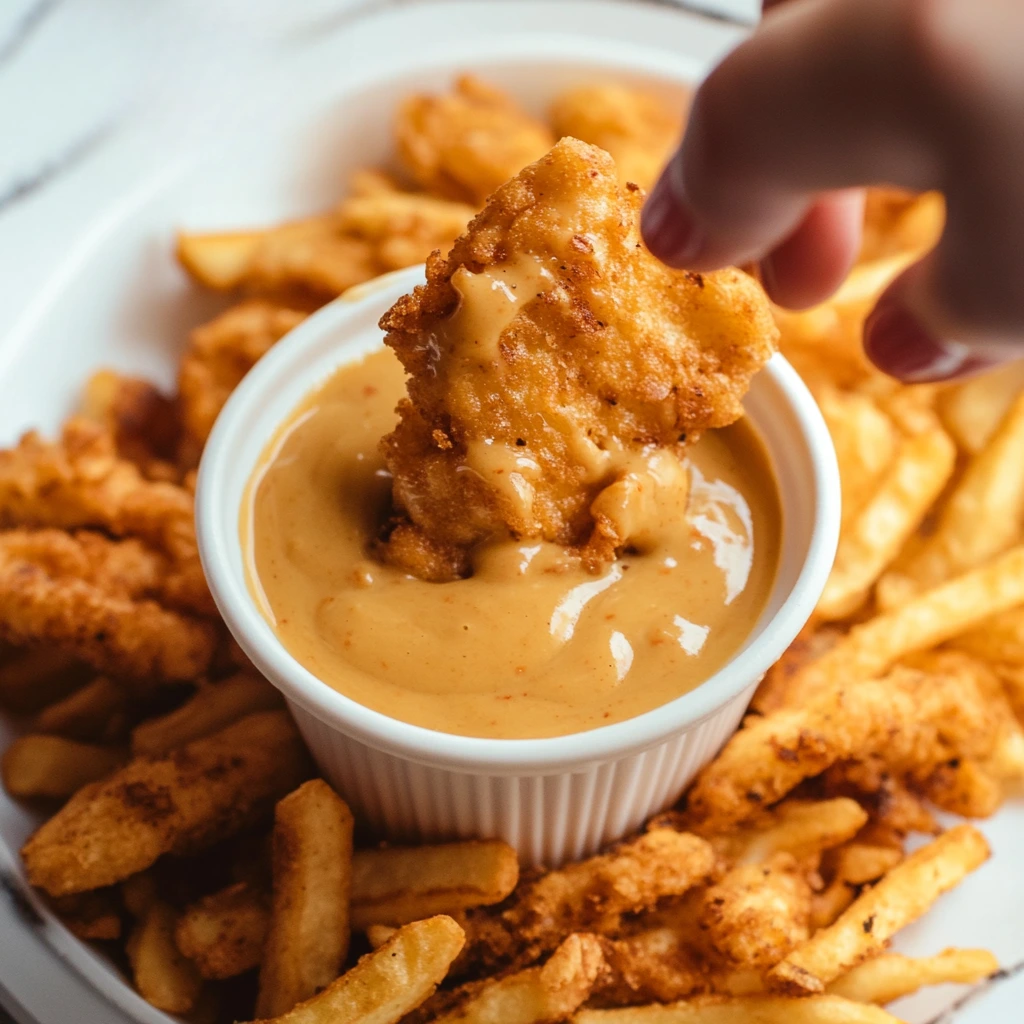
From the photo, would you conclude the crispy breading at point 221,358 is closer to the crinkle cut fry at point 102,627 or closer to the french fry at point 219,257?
the french fry at point 219,257

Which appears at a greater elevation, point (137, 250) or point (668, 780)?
point (137, 250)

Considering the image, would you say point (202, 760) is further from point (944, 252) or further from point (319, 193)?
point (319, 193)

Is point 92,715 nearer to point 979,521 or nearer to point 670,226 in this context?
point 670,226

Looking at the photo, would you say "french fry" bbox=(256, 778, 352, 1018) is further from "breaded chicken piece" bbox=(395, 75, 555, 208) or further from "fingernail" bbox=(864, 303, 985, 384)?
"breaded chicken piece" bbox=(395, 75, 555, 208)

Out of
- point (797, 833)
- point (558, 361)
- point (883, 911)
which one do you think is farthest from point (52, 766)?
point (883, 911)

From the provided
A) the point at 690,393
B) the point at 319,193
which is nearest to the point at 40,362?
the point at 319,193
